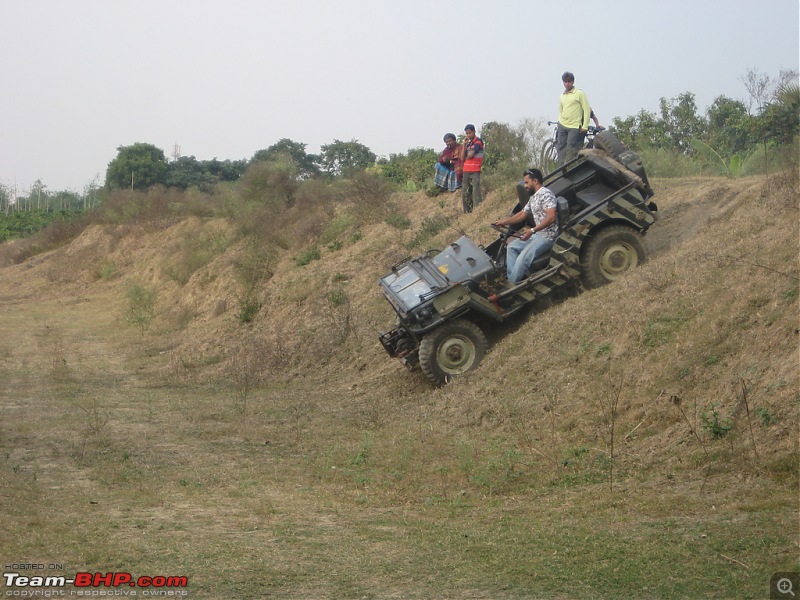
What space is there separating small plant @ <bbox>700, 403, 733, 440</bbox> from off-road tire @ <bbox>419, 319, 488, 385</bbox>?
16.5 feet

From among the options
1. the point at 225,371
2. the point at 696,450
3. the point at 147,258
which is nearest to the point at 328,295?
the point at 225,371

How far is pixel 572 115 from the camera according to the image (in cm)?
1695

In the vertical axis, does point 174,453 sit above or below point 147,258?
below

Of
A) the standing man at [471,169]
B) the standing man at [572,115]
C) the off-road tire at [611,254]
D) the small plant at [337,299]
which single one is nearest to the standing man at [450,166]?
the standing man at [471,169]

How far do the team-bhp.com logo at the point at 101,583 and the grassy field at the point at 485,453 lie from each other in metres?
0.16

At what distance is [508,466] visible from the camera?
9406 mm

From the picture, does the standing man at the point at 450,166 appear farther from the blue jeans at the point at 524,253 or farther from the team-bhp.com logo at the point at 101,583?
the team-bhp.com logo at the point at 101,583

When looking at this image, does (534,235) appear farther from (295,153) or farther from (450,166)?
(295,153)

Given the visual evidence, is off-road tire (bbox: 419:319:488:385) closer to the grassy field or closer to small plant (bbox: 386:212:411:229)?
the grassy field

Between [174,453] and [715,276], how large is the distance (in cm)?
682

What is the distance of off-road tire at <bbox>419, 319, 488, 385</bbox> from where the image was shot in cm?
1331

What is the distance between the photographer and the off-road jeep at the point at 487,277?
13.3 meters

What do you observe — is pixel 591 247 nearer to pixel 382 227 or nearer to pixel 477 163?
pixel 477 163

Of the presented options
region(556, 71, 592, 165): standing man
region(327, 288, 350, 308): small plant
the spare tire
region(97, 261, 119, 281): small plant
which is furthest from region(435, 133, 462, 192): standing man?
region(97, 261, 119, 281): small plant
